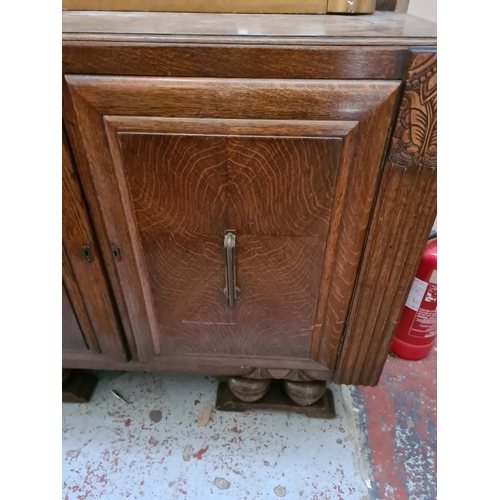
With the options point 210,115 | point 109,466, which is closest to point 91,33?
point 210,115

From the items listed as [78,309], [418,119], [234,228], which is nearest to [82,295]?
[78,309]

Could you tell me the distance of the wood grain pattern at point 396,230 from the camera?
0.53m

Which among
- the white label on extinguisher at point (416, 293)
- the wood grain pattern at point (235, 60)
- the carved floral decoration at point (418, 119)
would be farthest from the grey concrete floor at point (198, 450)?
the wood grain pattern at point (235, 60)

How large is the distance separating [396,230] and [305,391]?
19.0 inches

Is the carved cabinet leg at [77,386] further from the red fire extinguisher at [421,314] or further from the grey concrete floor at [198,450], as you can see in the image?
the red fire extinguisher at [421,314]

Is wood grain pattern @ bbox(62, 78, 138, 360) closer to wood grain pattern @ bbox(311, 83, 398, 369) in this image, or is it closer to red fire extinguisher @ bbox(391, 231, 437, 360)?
wood grain pattern @ bbox(311, 83, 398, 369)

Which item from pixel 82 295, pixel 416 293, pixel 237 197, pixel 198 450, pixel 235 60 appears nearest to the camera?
pixel 235 60

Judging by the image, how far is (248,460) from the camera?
2.92 ft

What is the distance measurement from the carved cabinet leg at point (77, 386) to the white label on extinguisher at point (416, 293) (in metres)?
0.89

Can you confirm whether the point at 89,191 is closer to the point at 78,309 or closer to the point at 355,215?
the point at 78,309

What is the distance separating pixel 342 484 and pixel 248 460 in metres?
0.21

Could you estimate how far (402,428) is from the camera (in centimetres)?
96

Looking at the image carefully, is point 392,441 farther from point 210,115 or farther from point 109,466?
point 210,115

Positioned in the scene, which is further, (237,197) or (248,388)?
(248,388)
